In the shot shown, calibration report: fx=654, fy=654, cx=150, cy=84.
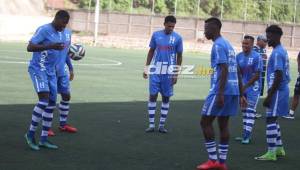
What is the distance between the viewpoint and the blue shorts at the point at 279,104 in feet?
33.3

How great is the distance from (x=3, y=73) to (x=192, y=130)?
11.2 m

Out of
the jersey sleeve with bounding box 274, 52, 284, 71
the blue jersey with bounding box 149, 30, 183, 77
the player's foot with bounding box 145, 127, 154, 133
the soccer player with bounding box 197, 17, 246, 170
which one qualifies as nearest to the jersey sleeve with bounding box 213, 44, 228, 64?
the soccer player with bounding box 197, 17, 246, 170

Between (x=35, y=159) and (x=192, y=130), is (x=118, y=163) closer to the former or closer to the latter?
(x=35, y=159)

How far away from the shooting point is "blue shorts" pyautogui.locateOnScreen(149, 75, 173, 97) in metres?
13.0

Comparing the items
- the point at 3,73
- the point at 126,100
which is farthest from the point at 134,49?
the point at 126,100

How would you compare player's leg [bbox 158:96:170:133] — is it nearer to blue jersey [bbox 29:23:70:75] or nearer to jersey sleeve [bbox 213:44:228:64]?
blue jersey [bbox 29:23:70:75]

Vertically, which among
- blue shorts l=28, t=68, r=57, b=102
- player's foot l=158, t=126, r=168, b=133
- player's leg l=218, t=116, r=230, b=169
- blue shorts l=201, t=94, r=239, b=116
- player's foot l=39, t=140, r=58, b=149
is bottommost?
player's foot l=158, t=126, r=168, b=133

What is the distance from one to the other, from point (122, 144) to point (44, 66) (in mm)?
1899

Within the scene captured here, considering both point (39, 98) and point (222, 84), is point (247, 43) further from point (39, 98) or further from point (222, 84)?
point (39, 98)

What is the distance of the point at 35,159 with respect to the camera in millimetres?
9508

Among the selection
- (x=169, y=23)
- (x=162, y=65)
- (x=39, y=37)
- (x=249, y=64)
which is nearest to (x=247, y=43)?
(x=249, y=64)

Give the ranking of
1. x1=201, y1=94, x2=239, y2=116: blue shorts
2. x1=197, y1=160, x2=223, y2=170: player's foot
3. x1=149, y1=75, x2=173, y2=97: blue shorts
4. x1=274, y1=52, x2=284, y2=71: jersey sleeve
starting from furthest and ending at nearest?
1. x1=149, y1=75, x2=173, y2=97: blue shorts
2. x1=274, y1=52, x2=284, y2=71: jersey sleeve
3. x1=197, y1=160, x2=223, y2=170: player's foot
4. x1=201, y1=94, x2=239, y2=116: blue shorts

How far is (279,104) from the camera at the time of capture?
33.3ft

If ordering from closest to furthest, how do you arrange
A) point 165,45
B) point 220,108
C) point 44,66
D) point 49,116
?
point 220,108
point 44,66
point 49,116
point 165,45
